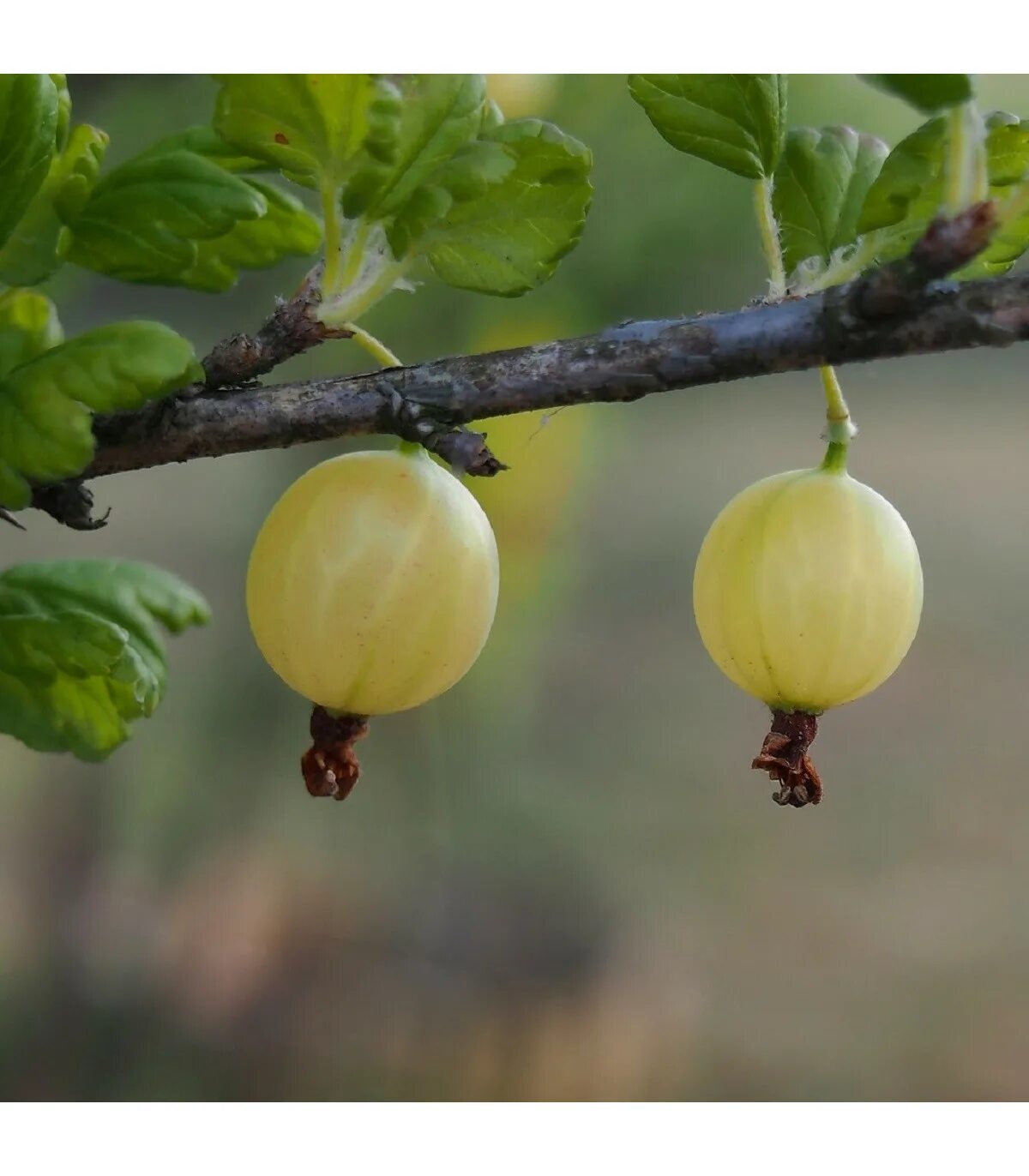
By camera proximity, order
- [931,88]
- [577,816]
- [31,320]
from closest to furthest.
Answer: [931,88], [31,320], [577,816]

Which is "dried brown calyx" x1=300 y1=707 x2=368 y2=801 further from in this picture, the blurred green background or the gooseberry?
the blurred green background

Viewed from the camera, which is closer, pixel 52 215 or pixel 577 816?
pixel 52 215

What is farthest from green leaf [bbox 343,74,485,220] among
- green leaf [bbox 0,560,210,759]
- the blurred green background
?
the blurred green background

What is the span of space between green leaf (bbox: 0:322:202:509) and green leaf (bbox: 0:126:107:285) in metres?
0.06

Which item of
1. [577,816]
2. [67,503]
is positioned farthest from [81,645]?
[577,816]

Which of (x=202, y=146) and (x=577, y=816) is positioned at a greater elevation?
(x=577, y=816)

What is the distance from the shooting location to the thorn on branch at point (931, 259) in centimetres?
22

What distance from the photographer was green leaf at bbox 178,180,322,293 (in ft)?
0.94

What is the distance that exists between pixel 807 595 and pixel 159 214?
6.4 inches

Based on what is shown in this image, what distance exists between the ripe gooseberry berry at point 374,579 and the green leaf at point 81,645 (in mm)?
37

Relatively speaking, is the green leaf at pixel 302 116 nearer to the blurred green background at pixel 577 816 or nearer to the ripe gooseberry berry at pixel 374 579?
the ripe gooseberry berry at pixel 374 579

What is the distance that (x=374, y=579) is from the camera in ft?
0.85

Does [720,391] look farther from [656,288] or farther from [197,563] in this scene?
[197,563]

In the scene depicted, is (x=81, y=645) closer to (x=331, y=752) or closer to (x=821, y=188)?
(x=331, y=752)
